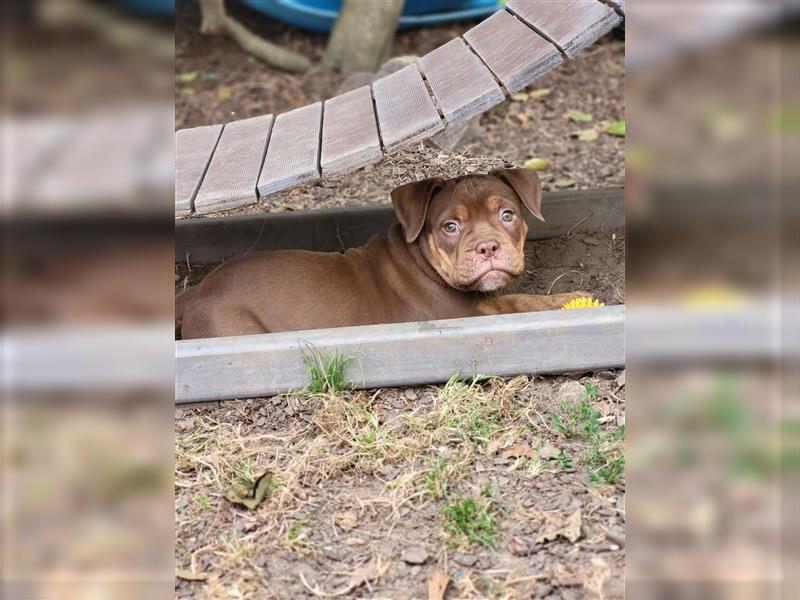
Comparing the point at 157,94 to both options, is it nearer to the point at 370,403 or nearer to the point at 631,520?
the point at 631,520

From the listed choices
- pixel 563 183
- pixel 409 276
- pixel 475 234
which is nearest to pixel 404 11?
pixel 563 183

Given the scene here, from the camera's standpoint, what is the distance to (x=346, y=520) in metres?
3.15

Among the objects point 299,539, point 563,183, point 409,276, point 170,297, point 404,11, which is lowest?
point 299,539

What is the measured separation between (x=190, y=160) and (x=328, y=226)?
152 cm

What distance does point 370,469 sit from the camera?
3.44 m

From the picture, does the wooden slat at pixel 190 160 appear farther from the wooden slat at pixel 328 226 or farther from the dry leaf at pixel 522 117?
the dry leaf at pixel 522 117

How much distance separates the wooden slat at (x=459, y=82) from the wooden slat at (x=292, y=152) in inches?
23.3

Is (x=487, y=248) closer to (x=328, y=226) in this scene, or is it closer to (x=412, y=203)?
(x=412, y=203)

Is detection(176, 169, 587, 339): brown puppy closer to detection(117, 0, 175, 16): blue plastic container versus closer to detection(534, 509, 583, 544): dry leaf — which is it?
detection(534, 509, 583, 544): dry leaf

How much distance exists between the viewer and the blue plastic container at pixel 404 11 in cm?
878

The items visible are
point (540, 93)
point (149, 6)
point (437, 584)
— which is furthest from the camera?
point (540, 93)

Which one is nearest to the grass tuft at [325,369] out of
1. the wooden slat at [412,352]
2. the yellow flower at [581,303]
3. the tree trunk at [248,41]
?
the wooden slat at [412,352]

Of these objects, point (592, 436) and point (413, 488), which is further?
point (592, 436)

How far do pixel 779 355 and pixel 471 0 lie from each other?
28.2 ft
